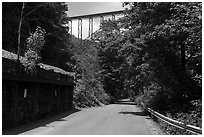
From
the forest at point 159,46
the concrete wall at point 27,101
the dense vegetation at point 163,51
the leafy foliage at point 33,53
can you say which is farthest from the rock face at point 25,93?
the dense vegetation at point 163,51

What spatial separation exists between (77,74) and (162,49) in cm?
2914

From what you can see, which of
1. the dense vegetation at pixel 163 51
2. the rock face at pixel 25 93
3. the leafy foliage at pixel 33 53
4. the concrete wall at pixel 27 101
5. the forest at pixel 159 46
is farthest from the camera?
the leafy foliage at pixel 33 53

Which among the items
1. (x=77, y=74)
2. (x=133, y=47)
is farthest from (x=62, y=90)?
(x=77, y=74)

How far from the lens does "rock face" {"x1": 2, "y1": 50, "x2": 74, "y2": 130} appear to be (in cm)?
1619

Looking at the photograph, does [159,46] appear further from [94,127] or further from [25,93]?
[25,93]

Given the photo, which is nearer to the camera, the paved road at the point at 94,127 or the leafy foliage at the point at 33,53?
the paved road at the point at 94,127

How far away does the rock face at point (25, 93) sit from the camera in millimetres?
16188

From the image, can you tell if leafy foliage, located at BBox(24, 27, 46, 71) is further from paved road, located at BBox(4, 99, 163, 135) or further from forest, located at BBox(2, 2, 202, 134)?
paved road, located at BBox(4, 99, 163, 135)

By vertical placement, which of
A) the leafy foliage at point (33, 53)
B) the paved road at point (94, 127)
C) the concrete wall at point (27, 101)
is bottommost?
the paved road at point (94, 127)

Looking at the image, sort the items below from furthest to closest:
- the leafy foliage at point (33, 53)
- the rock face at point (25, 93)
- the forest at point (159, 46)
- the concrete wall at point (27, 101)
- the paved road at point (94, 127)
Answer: the leafy foliage at point (33, 53) → the concrete wall at point (27, 101) → the rock face at point (25, 93) → the forest at point (159, 46) → the paved road at point (94, 127)

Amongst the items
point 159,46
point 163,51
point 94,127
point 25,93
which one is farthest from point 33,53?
point 163,51

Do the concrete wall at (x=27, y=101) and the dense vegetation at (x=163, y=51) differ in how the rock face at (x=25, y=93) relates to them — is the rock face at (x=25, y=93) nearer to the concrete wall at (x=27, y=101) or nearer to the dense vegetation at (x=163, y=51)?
the concrete wall at (x=27, y=101)

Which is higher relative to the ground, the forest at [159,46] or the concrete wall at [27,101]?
the forest at [159,46]

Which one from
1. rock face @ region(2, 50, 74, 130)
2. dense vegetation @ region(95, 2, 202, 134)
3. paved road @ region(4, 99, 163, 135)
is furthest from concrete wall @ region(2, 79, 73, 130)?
dense vegetation @ region(95, 2, 202, 134)
